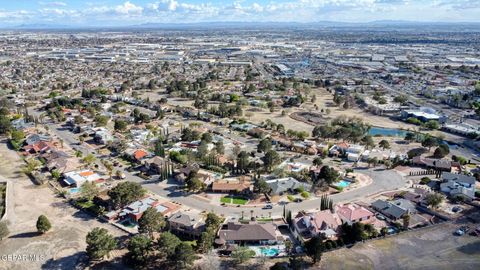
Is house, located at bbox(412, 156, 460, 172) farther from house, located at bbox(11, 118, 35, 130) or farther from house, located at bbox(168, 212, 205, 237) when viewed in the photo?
house, located at bbox(11, 118, 35, 130)

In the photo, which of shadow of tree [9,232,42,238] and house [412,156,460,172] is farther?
house [412,156,460,172]

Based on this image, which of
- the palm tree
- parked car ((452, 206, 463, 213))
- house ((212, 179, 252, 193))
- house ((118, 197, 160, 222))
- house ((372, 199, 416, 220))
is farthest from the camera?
the palm tree

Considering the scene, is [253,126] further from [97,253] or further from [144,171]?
[97,253]

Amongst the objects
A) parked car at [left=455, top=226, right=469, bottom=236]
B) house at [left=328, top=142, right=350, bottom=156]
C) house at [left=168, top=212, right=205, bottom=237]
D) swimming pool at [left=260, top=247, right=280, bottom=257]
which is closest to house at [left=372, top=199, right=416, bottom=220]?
parked car at [left=455, top=226, right=469, bottom=236]

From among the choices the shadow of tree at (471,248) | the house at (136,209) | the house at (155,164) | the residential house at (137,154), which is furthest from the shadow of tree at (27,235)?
the shadow of tree at (471,248)

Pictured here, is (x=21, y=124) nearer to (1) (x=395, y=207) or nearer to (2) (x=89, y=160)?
(2) (x=89, y=160)

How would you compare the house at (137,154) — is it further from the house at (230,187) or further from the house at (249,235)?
the house at (249,235)

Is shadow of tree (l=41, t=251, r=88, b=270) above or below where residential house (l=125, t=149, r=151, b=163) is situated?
below
